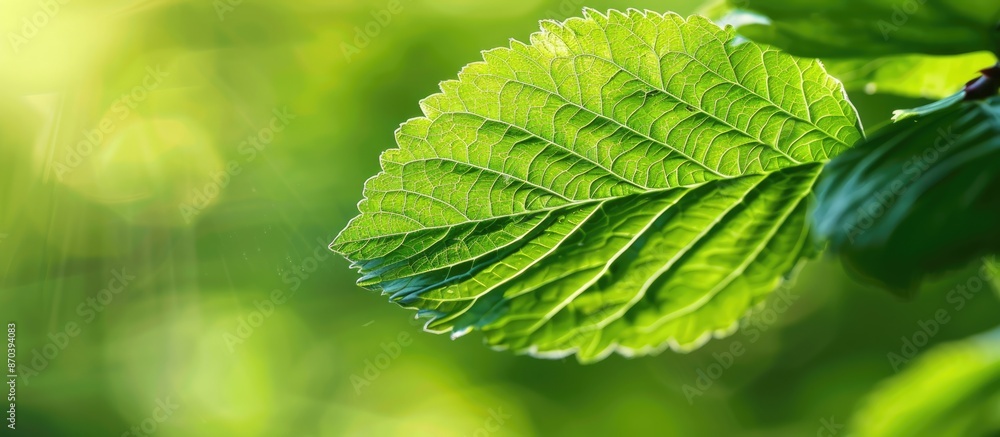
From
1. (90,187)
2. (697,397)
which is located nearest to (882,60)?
(697,397)

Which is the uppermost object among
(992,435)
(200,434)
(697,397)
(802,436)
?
(992,435)

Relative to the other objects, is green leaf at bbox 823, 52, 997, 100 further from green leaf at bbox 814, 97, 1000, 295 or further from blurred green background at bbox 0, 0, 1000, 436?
blurred green background at bbox 0, 0, 1000, 436

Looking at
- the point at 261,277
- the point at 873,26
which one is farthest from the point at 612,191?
the point at 261,277

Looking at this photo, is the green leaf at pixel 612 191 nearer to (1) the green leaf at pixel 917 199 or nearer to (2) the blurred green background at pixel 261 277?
(1) the green leaf at pixel 917 199

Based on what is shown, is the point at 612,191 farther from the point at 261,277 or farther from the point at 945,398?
the point at 261,277

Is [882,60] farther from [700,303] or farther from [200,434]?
[200,434]

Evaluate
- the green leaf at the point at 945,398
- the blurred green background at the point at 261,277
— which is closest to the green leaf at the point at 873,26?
the green leaf at the point at 945,398

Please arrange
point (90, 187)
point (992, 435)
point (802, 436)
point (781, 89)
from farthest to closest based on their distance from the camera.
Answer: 1. point (802, 436)
2. point (90, 187)
3. point (781, 89)
4. point (992, 435)
